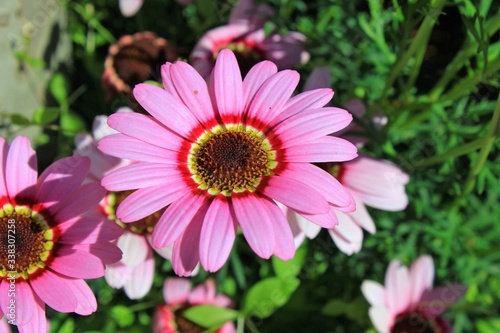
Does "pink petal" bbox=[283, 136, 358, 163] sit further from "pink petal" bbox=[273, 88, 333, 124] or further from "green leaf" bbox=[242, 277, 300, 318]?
"green leaf" bbox=[242, 277, 300, 318]

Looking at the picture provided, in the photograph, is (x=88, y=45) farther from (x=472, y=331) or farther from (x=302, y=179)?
(x=472, y=331)

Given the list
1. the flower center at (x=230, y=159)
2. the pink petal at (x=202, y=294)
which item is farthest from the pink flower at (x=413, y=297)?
the flower center at (x=230, y=159)

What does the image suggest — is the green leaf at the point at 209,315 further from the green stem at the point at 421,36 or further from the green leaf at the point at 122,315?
the green stem at the point at 421,36

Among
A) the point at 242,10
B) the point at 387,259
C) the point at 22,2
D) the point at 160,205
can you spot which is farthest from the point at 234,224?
the point at 22,2

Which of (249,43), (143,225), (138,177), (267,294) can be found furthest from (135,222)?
(249,43)

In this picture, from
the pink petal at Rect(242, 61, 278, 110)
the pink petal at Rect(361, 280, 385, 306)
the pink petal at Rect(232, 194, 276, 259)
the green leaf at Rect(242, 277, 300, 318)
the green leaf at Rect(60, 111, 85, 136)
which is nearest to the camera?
the pink petal at Rect(232, 194, 276, 259)

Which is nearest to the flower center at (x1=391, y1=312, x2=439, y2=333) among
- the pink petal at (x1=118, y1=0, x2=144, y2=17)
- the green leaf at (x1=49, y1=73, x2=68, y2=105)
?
the pink petal at (x1=118, y1=0, x2=144, y2=17)
